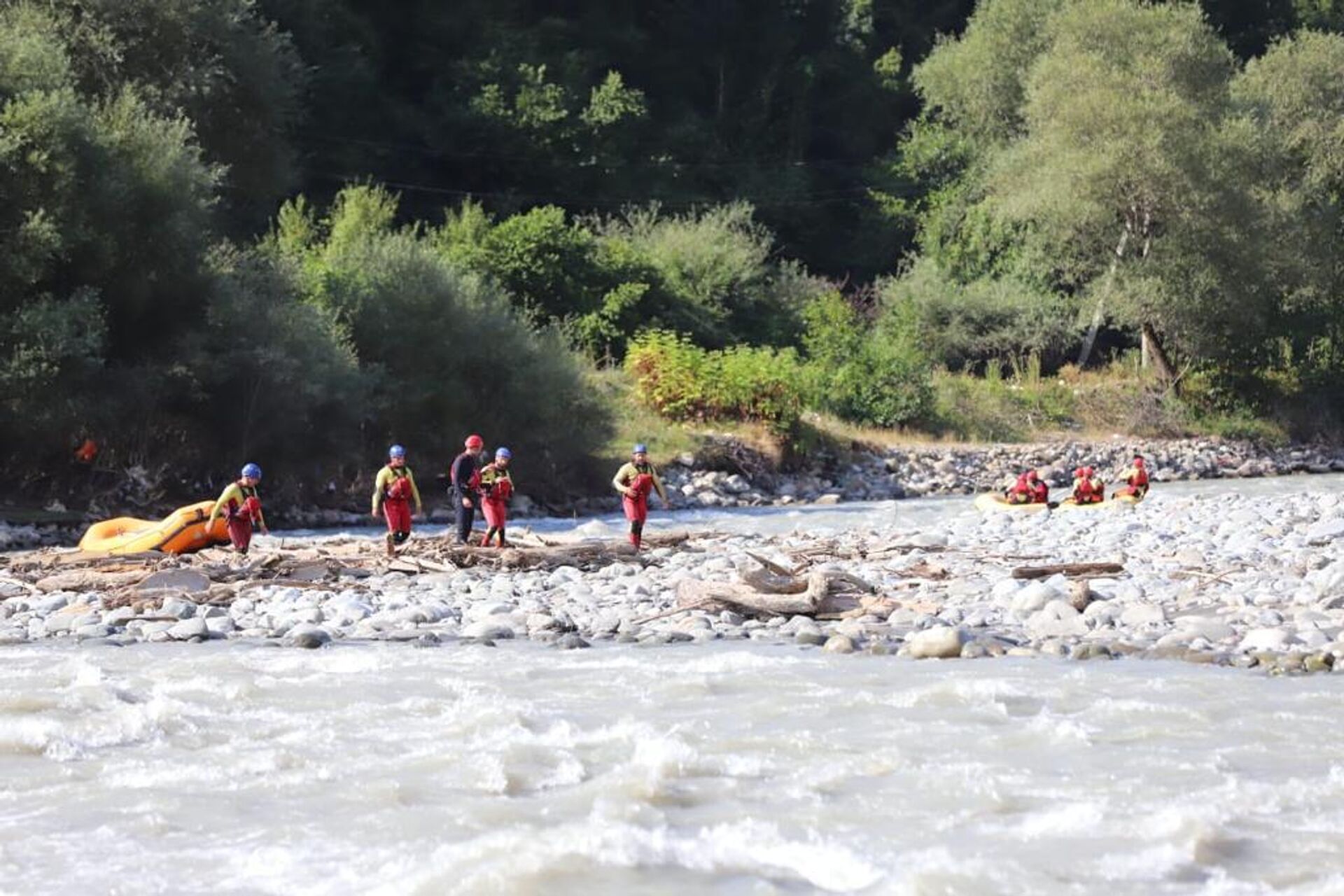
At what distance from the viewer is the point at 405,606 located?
15.8 meters

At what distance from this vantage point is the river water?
7777 millimetres

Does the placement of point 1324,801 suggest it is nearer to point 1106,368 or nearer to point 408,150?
point 1106,368

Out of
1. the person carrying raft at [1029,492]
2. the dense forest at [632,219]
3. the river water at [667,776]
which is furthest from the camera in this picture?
the person carrying raft at [1029,492]

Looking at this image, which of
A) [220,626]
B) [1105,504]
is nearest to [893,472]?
[1105,504]

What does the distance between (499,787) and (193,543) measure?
12.4 meters

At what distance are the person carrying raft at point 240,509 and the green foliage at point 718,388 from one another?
21.3m

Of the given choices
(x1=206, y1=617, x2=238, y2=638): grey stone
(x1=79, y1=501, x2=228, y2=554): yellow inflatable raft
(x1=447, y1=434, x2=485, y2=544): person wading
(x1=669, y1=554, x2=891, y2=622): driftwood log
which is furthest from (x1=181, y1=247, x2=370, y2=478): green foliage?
(x1=669, y1=554, x2=891, y2=622): driftwood log

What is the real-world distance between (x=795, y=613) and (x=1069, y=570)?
328 cm

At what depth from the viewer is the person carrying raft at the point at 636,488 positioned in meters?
20.6

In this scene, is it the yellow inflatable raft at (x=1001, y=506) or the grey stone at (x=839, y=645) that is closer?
the grey stone at (x=839, y=645)

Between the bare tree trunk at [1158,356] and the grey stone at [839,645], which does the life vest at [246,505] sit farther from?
the bare tree trunk at [1158,356]

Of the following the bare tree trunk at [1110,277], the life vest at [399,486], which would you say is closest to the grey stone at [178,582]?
the life vest at [399,486]

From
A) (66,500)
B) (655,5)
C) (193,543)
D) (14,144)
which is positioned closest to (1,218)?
(14,144)

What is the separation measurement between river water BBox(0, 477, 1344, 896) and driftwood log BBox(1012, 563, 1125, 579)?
421 centimetres
